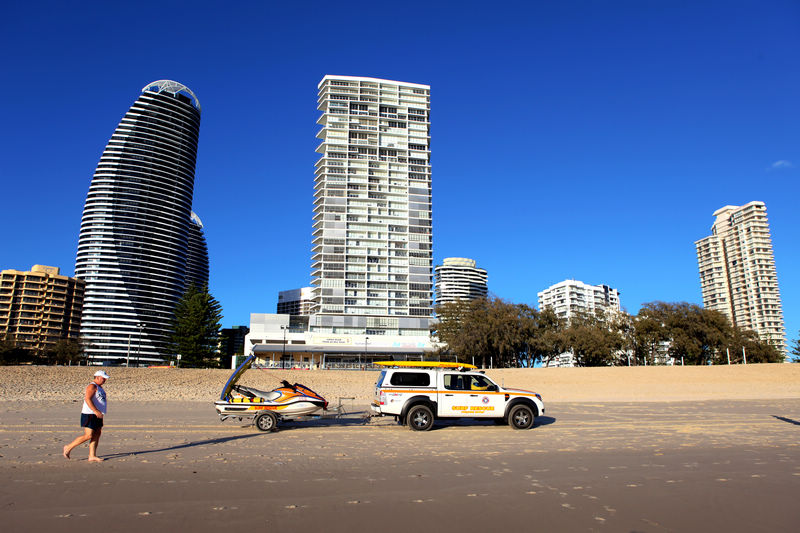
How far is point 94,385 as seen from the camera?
398 inches

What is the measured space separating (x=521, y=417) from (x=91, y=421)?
11.8 meters

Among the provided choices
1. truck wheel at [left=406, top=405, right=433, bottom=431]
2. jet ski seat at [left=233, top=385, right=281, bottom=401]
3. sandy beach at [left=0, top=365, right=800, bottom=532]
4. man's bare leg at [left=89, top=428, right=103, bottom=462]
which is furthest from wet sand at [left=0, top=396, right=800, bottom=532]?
jet ski seat at [left=233, top=385, right=281, bottom=401]

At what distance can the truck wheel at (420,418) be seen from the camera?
50.7ft

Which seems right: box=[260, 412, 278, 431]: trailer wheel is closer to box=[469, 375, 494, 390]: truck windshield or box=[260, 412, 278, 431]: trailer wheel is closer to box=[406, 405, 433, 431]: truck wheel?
box=[406, 405, 433, 431]: truck wheel

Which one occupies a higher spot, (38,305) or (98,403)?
(38,305)

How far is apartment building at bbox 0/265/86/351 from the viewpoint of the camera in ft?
482

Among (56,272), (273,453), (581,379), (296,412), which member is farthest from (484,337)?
(56,272)

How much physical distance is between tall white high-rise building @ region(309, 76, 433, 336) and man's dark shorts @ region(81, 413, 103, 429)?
109290 millimetres

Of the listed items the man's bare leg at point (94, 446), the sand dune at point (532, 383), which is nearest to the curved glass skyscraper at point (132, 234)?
the sand dune at point (532, 383)

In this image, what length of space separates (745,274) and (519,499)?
8528 inches

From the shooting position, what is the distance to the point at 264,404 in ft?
50.2

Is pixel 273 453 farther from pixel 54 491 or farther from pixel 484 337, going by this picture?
pixel 484 337

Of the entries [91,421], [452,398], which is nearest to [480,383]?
[452,398]

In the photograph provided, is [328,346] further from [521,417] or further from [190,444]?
[190,444]
